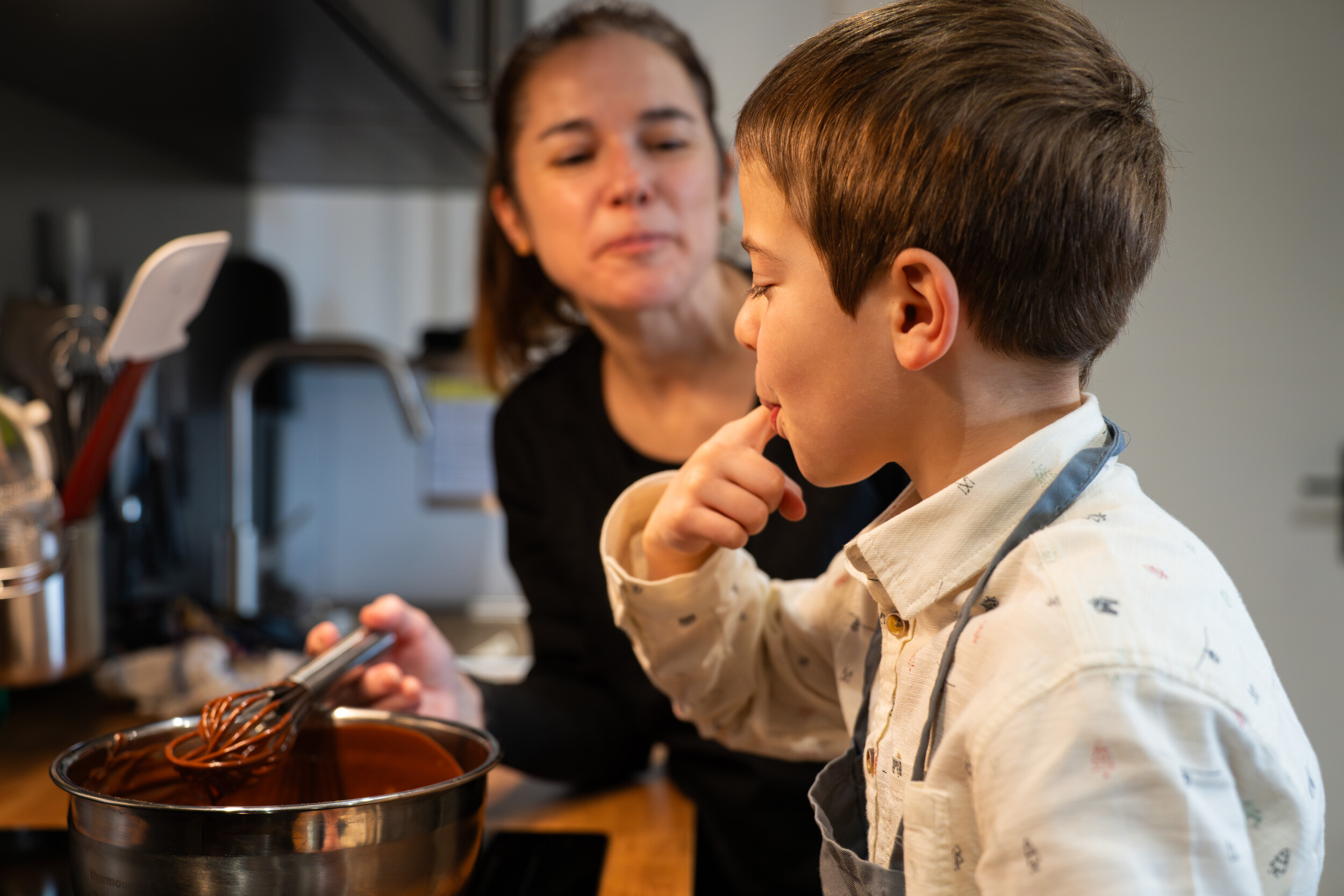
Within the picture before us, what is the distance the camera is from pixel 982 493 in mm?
526

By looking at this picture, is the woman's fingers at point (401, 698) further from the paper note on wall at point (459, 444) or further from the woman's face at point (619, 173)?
the paper note on wall at point (459, 444)

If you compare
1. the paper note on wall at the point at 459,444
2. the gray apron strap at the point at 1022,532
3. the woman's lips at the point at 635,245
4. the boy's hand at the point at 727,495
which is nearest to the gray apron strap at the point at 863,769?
the gray apron strap at the point at 1022,532

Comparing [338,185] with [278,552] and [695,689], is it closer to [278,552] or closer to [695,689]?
[278,552]

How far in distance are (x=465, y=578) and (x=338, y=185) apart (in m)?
0.80

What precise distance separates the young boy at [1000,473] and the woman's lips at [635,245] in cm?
39

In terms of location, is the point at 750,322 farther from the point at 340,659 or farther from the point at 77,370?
the point at 77,370

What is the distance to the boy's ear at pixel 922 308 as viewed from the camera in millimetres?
504

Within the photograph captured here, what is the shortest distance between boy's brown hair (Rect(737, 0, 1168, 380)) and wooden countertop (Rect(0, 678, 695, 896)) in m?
0.53

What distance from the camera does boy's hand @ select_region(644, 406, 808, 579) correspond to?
0.67 m

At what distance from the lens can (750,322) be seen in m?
0.59

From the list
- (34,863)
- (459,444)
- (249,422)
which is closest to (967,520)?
(34,863)

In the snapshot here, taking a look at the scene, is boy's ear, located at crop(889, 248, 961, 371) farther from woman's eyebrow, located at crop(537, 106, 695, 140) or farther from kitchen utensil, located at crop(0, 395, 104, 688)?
kitchen utensil, located at crop(0, 395, 104, 688)

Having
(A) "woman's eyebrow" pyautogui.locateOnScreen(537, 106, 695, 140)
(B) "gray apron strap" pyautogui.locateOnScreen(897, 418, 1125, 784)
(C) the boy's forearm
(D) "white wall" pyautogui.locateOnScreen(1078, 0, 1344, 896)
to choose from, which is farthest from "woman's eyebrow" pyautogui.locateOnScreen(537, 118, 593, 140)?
(D) "white wall" pyautogui.locateOnScreen(1078, 0, 1344, 896)

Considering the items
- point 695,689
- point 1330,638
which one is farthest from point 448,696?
point 1330,638
